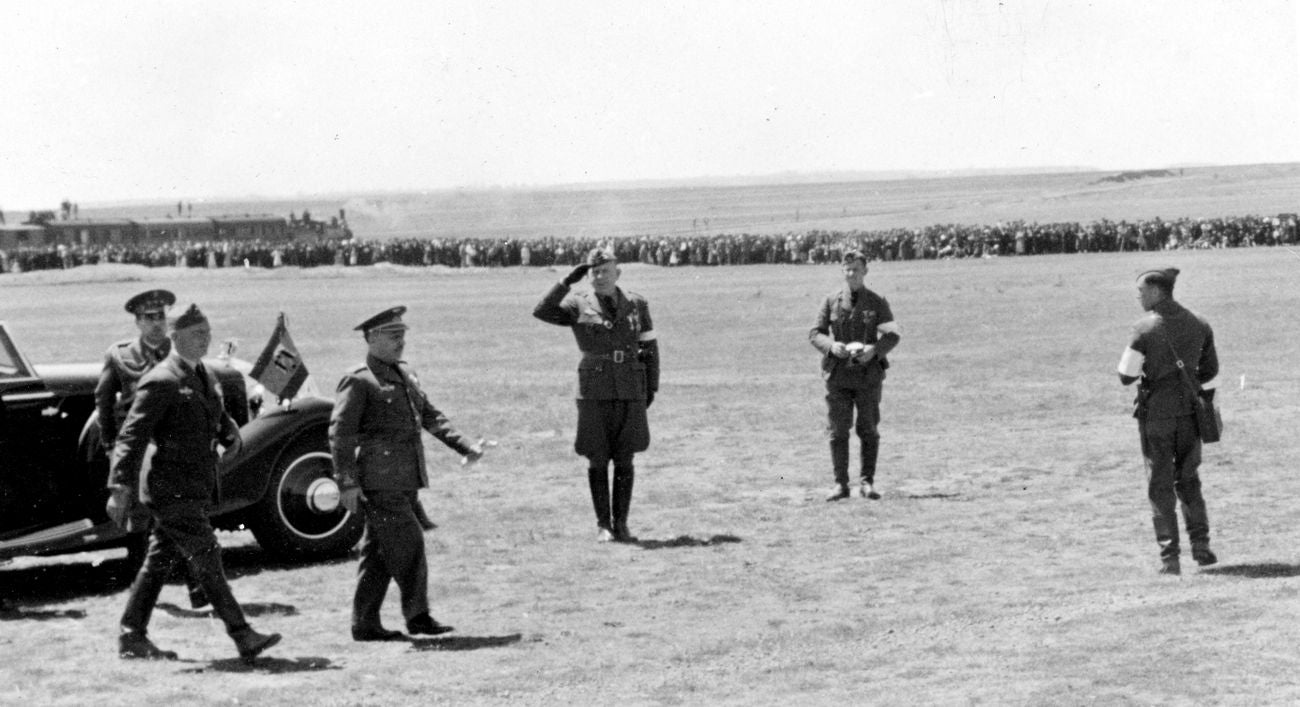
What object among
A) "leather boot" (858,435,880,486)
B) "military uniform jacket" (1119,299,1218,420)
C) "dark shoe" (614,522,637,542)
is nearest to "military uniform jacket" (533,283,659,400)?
"dark shoe" (614,522,637,542)

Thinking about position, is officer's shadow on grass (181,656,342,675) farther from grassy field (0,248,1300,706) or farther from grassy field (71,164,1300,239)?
grassy field (71,164,1300,239)

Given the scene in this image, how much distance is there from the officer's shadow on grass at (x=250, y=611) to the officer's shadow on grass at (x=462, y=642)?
1140mm

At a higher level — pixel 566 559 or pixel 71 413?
pixel 71 413

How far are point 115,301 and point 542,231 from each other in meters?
66.6

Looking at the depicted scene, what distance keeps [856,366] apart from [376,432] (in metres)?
4.93

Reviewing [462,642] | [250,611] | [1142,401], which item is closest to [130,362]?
[250,611]

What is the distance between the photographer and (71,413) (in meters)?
9.77

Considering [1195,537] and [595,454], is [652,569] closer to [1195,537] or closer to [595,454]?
[595,454]

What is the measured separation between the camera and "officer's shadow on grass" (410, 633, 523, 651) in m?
8.14

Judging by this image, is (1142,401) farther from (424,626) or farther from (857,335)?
(424,626)

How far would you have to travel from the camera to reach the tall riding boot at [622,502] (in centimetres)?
1099

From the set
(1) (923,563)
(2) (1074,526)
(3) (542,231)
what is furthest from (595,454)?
(3) (542,231)

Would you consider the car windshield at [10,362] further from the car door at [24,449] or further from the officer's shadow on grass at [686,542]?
the officer's shadow on grass at [686,542]

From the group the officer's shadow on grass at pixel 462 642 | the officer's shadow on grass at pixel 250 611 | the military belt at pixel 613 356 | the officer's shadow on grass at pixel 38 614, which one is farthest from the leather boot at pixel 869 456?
the officer's shadow on grass at pixel 38 614
